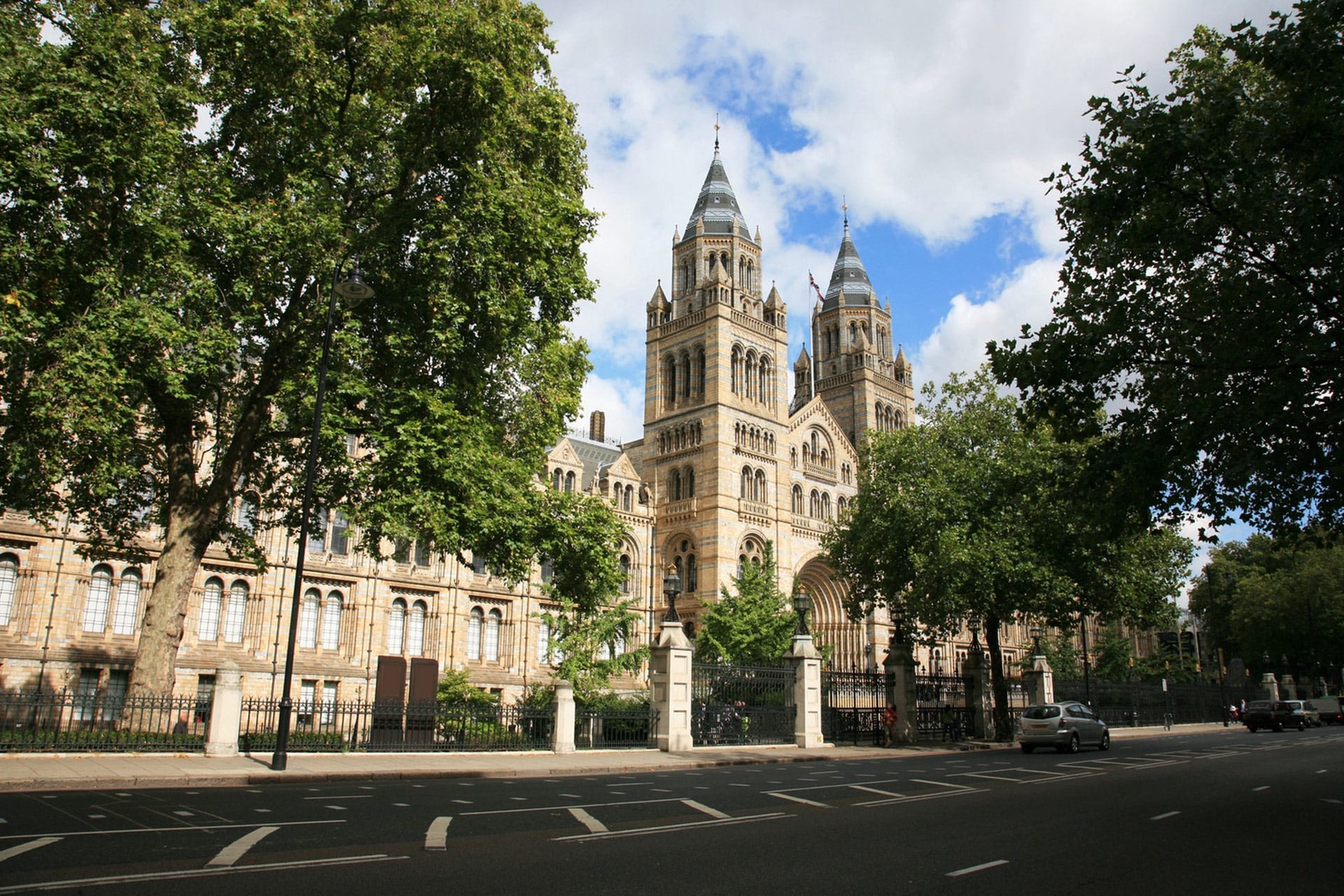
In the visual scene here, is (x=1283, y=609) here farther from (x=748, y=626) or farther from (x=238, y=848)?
(x=238, y=848)

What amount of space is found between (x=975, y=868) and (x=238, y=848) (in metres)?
6.20

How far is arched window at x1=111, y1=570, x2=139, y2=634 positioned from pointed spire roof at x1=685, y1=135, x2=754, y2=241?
34851mm

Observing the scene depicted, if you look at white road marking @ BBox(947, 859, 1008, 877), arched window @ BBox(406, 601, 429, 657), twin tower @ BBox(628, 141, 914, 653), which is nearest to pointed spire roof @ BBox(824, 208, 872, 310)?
twin tower @ BBox(628, 141, 914, 653)

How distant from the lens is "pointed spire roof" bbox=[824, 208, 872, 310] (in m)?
65.4

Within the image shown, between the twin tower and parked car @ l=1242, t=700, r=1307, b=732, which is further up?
the twin tower

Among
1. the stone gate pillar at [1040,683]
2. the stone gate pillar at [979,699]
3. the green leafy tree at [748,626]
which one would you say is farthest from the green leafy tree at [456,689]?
the stone gate pillar at [1040,683]

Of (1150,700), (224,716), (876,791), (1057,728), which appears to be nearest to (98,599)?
(224,716)

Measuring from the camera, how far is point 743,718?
81.9 ft

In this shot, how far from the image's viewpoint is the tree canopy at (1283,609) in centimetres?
5281

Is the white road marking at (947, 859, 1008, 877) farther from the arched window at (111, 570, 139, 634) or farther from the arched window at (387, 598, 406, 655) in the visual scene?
the arched window at (387, 598, 406, 655)

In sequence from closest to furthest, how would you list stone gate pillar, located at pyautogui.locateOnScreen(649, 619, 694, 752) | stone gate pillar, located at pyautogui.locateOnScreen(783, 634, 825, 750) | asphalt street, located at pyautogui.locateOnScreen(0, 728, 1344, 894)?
asphalt street, located at pyautogui.locateOnScreen(0, 728, 1344, 894), stone gate pillar, located at pyautogui.locateOnScreen(649, 619, 694, 752), stone gate pillar, located at pyautogui.locateOnScreen(783, 634, 825, 750)

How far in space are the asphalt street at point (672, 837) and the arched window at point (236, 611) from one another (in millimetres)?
21127

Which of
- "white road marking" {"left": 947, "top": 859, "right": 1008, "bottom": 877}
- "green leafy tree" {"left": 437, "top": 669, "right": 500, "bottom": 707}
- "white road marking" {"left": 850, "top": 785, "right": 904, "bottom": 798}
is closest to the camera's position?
"white road marking" {"left": 947, "top": 859, "right": 1008, "bottom": 877}

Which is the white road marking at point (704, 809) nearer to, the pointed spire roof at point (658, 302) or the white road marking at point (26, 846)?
the white road marking at point (26, 846)
